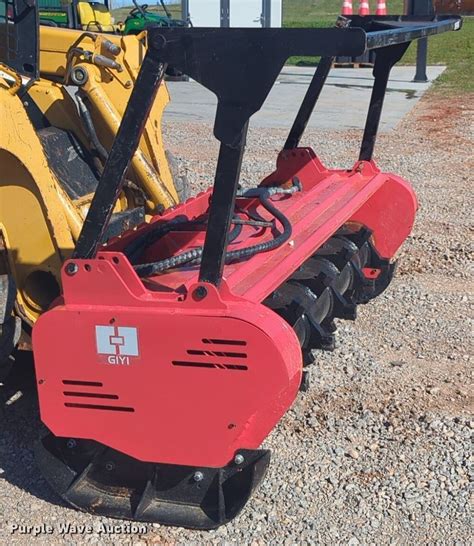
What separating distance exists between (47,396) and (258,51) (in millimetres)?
1334

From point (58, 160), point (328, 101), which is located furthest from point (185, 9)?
point (58, 160)

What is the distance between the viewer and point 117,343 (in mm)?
2809

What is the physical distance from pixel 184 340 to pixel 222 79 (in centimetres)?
80

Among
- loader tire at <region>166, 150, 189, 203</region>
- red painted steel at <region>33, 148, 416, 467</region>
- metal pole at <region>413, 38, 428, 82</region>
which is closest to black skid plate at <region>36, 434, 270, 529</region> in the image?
red painted steel at <region>33, 148, 416, 467</region>

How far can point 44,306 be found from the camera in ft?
11.6

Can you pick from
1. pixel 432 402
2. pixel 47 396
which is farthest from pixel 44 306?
pixel 432 402

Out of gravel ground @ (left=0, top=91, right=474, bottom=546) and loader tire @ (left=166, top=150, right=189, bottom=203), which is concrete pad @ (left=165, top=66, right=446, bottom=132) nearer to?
gravel ground @ (left=0, top=91, right=474, bottom=546)

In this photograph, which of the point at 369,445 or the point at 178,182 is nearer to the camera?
the point at 369,445

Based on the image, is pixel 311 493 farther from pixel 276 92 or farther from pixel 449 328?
pixel 276 92

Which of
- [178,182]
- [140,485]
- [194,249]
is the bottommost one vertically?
[140,485]

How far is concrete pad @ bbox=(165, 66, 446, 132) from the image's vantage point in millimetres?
11781

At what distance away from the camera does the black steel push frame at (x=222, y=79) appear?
2.43 m

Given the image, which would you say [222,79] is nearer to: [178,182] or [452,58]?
[178,182]

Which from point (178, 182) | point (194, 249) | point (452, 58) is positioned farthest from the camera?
point (452, 58)
